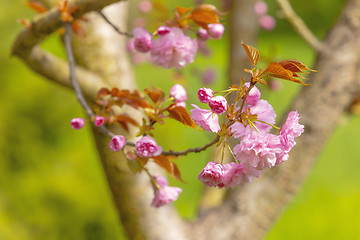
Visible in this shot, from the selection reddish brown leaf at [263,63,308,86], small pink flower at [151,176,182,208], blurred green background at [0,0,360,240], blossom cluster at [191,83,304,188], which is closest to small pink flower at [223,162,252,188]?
blossom cluster at [191,83,304,188]

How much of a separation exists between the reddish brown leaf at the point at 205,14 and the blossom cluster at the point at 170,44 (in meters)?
0.03

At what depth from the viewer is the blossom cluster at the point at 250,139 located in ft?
1.56

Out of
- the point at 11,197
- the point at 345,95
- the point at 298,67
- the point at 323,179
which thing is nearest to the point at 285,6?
the point at 345,95

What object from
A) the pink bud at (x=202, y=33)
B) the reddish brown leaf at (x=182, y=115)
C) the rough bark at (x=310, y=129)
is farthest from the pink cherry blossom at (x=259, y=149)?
the rough bark at (x=310, y=129)

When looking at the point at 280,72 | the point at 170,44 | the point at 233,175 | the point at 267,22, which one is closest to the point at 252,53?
the point at 280,72

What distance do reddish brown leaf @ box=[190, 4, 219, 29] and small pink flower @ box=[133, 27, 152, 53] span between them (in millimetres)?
85

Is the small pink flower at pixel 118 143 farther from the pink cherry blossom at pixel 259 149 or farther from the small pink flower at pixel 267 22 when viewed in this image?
the small pink flower at pixel 267 22

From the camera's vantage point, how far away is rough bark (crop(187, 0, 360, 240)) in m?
A: 1.20

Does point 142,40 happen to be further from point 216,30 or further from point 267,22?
point 267,22

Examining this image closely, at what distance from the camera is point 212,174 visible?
1.64 ft

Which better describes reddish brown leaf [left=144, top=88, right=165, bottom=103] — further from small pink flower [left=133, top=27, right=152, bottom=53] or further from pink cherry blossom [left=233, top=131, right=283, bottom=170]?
pink cherry blossom [left=233, top=131, right=283, bottom=170]

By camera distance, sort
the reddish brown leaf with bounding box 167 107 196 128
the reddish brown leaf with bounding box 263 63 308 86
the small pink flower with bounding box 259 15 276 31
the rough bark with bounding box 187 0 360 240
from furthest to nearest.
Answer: the small pink flower with bounding box 259 15 276 31, the rough bark with bounding box 187 0 360 240, the reddish brown leaf with bounding box 167 107 196 128, the reddish brown leaf with bounding box 263 63 308 86

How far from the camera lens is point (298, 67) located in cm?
46

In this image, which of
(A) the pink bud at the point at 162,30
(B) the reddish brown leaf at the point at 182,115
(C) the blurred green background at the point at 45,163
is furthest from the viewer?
(C) the blurred green background at the point at 45,163
